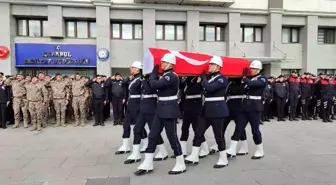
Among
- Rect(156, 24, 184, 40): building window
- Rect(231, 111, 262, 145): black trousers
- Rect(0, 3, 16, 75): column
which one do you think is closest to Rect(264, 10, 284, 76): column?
Rect(156, 24, 184, 40): building window

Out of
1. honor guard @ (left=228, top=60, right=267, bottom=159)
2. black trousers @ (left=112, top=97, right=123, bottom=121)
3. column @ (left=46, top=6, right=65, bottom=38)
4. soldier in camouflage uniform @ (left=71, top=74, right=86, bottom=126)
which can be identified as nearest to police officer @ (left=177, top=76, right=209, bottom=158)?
honor guard @ (left=228, top=60, right=267, bottom=159)

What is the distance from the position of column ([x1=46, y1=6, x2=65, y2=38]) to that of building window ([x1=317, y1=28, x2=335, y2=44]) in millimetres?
17065

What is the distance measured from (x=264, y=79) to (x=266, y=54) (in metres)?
12.6

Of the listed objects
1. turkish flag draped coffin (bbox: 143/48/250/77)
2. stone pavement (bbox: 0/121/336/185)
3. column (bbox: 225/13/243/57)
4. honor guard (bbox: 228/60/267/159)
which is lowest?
stone pavement (bbox: 0/121/336/185)

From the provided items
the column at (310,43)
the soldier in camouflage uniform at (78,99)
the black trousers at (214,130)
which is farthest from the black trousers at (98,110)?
the column at (310,43)

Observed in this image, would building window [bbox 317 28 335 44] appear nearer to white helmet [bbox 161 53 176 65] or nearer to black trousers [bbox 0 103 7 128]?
white helmet [bbox 161 53 176 65]

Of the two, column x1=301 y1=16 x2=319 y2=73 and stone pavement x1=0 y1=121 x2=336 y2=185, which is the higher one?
column x1=301 y1=16 x2=319 y2=73

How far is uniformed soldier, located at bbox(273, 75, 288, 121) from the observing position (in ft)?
35.0

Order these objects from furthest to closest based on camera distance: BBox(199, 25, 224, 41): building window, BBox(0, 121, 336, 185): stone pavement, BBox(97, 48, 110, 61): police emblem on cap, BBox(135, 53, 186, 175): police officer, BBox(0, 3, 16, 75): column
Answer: BBox(199, 25, 224, 41): building window → BBox(97, 48, 110, 61): police emblem on cap → BBox(0, 3, 16, 75): column → BBox(135, 53, 186, 175): police officer → BBox(0, 121, 336, 185): stone pavement

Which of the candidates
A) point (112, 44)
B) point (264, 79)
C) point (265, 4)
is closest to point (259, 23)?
point (265, 4)

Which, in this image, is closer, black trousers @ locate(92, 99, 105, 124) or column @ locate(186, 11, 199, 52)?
black trousers @ locate(92, 99, 105, 124)

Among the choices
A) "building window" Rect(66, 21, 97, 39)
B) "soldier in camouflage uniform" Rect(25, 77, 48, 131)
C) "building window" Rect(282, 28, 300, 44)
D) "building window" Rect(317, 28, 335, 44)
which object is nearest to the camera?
"soldier in camouflage uniform" Rect(25, 77, 48, 131)

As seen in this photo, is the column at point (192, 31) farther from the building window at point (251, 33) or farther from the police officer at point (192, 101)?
the police officer at point (192, 101)

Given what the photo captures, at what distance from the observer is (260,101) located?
17.3 ft
